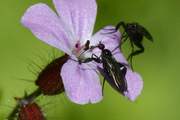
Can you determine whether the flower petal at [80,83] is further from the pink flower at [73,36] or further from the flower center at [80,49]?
the flower center at [80,49]

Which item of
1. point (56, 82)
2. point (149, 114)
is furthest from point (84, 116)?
point (56, 82)

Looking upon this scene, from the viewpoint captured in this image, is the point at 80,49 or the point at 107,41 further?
the point at 107,41

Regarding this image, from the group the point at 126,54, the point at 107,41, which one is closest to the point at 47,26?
the point at 107,41

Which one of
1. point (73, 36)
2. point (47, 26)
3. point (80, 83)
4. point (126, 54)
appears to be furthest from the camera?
point (126, 54)

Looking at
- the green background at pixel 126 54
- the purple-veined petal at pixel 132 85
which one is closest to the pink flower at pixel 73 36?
the purple-veined petal at pixel 132 85

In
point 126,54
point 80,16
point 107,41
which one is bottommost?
point 126,54

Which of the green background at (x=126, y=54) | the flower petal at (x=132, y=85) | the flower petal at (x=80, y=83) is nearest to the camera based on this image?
the flower petal at (x=80, y=83)

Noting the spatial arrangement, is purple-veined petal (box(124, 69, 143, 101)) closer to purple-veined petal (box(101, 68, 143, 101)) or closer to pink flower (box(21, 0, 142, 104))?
purple-veined petal (box(101, 68, 143, 101))

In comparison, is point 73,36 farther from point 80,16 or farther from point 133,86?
point 133,86

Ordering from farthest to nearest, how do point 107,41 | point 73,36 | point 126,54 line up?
point 126,54 < point 107,41 < point 73,36
